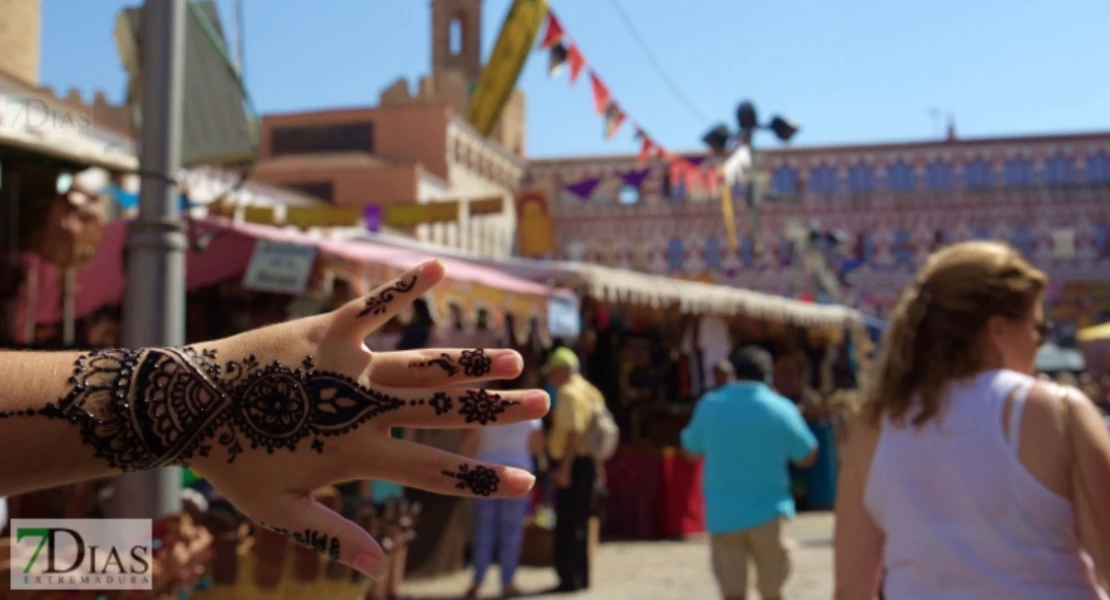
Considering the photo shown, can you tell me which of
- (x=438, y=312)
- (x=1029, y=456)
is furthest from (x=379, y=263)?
(x=1029, y=456)

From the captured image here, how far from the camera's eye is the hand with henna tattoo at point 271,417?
1.17m

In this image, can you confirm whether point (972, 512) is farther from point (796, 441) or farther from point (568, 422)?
point (568, 422)

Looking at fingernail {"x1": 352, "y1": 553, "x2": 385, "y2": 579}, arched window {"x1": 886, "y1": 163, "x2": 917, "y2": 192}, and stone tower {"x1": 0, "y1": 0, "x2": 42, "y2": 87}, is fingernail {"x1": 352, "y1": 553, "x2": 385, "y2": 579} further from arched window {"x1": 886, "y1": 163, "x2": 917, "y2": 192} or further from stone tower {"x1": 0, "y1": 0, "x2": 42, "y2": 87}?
arched window {"x1": 886, "y1": 163, "x2": 917, "y2": 192}

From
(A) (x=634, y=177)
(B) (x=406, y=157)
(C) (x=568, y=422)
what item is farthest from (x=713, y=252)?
(C) (x=568, y=422)

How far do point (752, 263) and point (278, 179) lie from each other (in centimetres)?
1866

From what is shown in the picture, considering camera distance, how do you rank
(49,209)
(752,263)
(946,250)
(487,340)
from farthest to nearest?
(752,263), (487,340), (49,209), (946,250)

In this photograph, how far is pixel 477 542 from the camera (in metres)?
7.32

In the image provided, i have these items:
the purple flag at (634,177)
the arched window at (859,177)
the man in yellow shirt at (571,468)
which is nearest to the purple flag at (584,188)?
the purple flag at (634,177)

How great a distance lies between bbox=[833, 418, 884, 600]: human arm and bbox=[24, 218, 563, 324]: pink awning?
14.3 ft

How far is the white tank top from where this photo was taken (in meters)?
2.05

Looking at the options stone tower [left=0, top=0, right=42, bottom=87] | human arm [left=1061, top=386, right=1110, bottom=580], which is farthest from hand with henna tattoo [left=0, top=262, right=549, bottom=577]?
human arm [left=1061, top=386, right=1110, bottom=580]

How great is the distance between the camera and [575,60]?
1102 cm

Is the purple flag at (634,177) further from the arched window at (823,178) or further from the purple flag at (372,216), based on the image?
the arched window at (823,178)

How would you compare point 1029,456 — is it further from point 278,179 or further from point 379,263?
point 278,179
